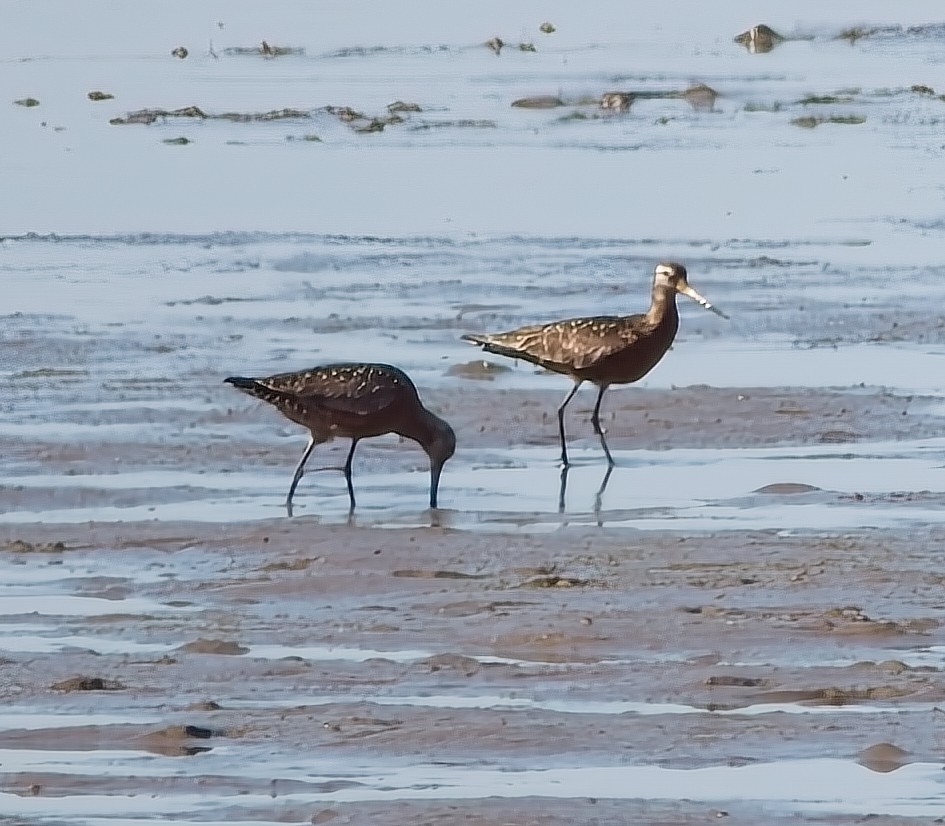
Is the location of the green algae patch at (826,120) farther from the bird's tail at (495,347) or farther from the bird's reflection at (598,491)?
the bird's reflection at (598,491)

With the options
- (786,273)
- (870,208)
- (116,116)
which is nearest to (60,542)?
(786,273)

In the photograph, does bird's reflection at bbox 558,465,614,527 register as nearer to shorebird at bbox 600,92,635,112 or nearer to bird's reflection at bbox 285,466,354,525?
bird's reflection at bbox 285,466,354,525

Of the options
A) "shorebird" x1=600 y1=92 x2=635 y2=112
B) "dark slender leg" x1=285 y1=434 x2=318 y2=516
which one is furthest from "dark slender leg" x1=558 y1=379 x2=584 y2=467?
"shorebird" x1=600 y1=92 x2=635 y2=112

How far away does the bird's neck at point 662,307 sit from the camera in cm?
1328

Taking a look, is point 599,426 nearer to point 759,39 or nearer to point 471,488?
point 471,488

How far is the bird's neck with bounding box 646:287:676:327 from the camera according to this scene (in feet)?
43.6

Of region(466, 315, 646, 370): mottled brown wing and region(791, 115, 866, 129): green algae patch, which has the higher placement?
region(466, 315, 646, 370): mottled brown wing

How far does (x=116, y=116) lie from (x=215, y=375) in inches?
568

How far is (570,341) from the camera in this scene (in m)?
13.2

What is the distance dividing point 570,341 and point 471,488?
181 cm

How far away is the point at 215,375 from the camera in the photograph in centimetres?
1415

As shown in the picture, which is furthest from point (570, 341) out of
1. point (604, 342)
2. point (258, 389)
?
point (258, 389)

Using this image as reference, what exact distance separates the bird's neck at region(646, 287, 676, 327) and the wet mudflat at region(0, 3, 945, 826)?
1.51 feet

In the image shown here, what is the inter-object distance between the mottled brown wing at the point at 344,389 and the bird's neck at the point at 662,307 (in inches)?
77.4
